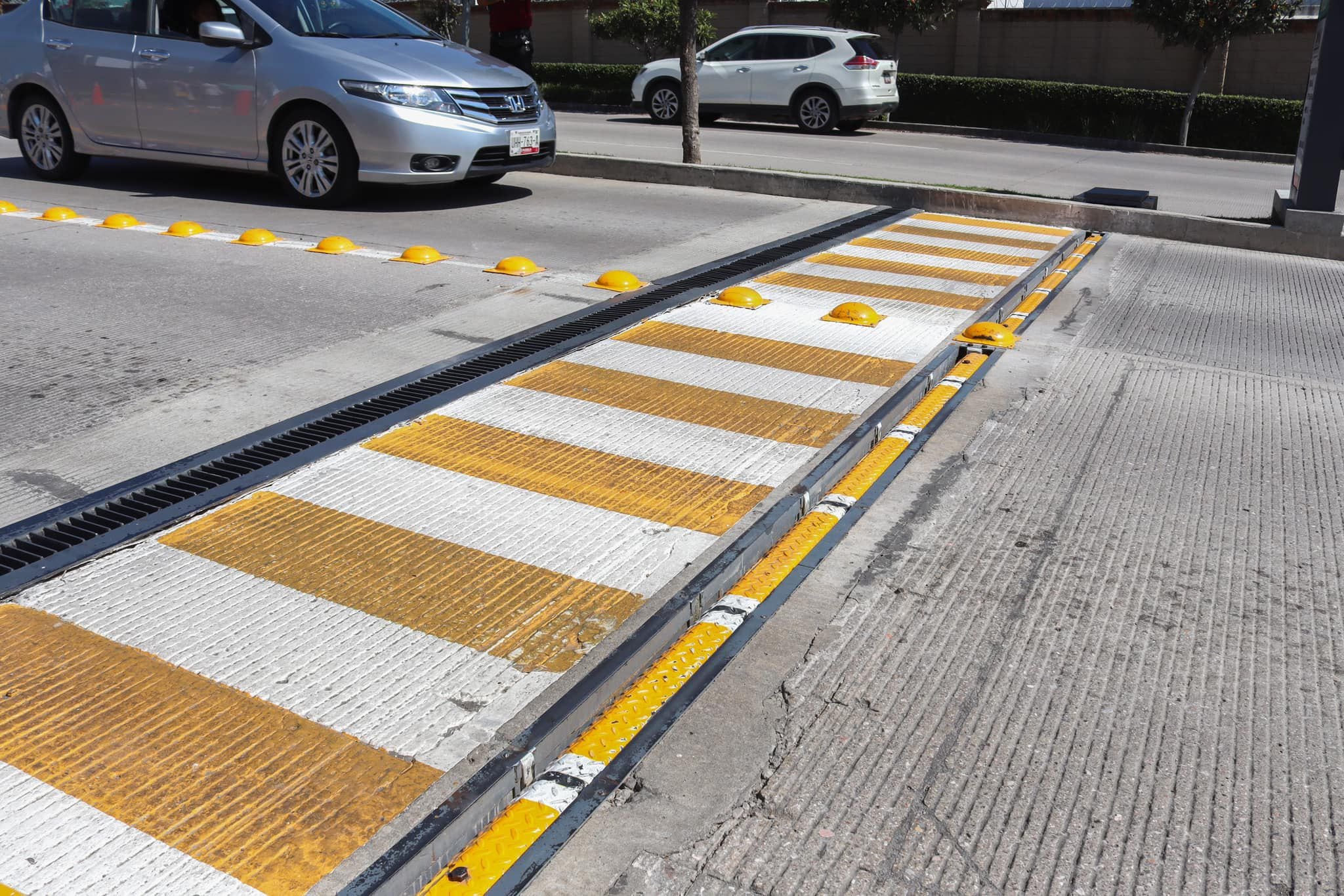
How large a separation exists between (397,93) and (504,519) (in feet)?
22.1

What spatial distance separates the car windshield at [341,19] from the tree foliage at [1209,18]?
16185 mm

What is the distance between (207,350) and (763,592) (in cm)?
370

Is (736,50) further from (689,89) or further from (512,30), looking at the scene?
(689,89)

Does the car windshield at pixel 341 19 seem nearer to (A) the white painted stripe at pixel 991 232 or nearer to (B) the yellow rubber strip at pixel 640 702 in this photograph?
(A) the white painted stripe at pixel 991 232

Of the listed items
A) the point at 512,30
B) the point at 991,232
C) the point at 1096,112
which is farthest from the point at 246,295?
the point at 1096,112

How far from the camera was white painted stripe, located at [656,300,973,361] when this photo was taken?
6344mm

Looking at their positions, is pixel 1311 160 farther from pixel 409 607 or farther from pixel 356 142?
pixel 409 607

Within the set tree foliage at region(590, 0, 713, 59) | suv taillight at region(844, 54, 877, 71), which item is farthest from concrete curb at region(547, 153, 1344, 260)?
tree foliage at region(590, 0, 713, 59)

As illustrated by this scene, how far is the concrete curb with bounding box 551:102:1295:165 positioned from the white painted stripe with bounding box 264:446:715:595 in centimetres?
2079

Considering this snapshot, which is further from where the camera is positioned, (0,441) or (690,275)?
(690,275)

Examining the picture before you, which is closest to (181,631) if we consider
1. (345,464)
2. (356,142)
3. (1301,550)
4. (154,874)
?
(154,874)

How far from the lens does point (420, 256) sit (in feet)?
27.8

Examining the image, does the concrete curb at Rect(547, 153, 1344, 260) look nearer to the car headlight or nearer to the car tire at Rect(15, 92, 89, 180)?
the car headlight

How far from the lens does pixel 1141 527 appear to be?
4250 mm
